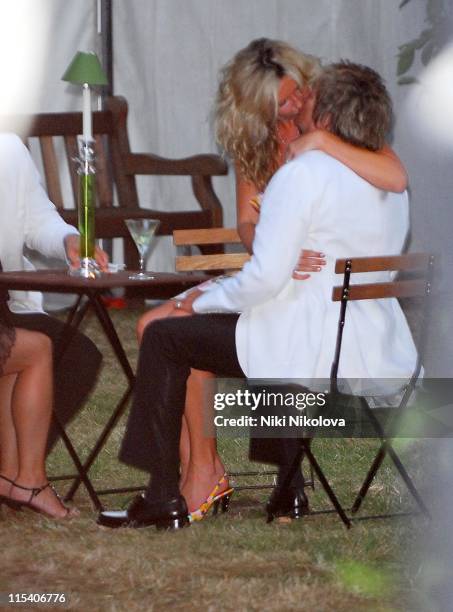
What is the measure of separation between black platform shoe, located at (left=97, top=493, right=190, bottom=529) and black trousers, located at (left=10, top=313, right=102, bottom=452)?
0.47m

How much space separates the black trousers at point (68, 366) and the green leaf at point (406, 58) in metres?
3.33

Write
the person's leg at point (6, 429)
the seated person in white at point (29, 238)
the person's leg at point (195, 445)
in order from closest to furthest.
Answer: the person's leg at point (195, 445), the person's leg at point (6, 429), the seated person in white at point (29, 238)

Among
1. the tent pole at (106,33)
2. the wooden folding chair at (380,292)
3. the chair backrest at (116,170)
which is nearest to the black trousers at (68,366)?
the wooden folding chair at (380,292)

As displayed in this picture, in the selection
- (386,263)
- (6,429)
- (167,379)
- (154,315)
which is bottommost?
(6,429)

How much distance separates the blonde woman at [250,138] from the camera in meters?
3.66

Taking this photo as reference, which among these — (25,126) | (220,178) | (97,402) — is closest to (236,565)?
(97,402)

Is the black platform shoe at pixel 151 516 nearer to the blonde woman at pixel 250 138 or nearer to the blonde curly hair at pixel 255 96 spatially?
the blonde woman at pixel 250 138

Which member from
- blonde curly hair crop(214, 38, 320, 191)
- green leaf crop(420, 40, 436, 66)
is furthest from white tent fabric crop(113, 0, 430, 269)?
blonde curly hair crop(214, 38, 320, 191)

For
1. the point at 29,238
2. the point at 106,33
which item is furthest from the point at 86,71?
the point at 106,33

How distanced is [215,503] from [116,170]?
3.53 metres

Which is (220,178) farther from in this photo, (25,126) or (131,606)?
(131,606)

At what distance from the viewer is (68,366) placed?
4.11 metres

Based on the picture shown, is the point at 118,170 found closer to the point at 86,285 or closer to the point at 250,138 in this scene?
the point at 250,138

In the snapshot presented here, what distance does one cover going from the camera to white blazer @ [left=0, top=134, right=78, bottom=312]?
3.93 metres
